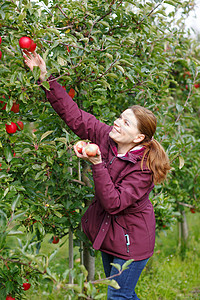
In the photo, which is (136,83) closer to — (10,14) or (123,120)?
(123,120)

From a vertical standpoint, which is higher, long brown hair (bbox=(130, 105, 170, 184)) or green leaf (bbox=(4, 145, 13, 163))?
long brown hair (bbox=(130, 105, 170, 184))

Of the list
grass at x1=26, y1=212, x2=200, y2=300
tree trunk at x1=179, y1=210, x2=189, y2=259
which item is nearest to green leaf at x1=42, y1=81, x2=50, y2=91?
grass at x1=26, y1=212, x2=200, y2=300

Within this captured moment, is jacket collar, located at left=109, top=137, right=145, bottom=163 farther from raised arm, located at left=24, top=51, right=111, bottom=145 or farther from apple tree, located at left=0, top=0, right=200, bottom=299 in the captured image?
apple tree, located at left=0, top=0, right=200, bottom=299

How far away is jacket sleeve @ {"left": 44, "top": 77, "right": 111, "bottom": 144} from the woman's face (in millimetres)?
188

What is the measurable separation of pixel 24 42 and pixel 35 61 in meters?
0.17

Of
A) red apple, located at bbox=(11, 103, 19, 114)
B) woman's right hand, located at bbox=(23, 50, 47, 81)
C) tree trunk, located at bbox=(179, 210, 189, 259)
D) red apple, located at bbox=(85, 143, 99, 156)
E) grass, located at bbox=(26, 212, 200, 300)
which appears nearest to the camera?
red apple, located at bbox=(85, 143, 99, 156)

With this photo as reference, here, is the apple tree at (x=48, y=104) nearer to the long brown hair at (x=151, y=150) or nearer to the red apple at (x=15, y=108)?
the red apple at (x=15, y=108)

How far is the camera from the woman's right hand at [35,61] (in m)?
1.89

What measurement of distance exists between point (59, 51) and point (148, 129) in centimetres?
68

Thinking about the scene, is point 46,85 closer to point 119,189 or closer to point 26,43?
point 26,43

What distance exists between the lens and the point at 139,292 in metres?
3.28

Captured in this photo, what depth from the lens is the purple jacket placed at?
1.70 metres

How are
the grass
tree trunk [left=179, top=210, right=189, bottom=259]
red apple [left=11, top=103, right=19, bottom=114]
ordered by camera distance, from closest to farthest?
1. red apple [left=11, top=103, right=19, bottom=114]
2. the grass
3. tree trunk [left=179, top=210, right=189, bottom=259]

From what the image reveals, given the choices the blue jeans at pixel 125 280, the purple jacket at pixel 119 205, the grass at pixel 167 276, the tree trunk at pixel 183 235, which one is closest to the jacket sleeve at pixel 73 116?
the purple jacket at pixel 119 205
